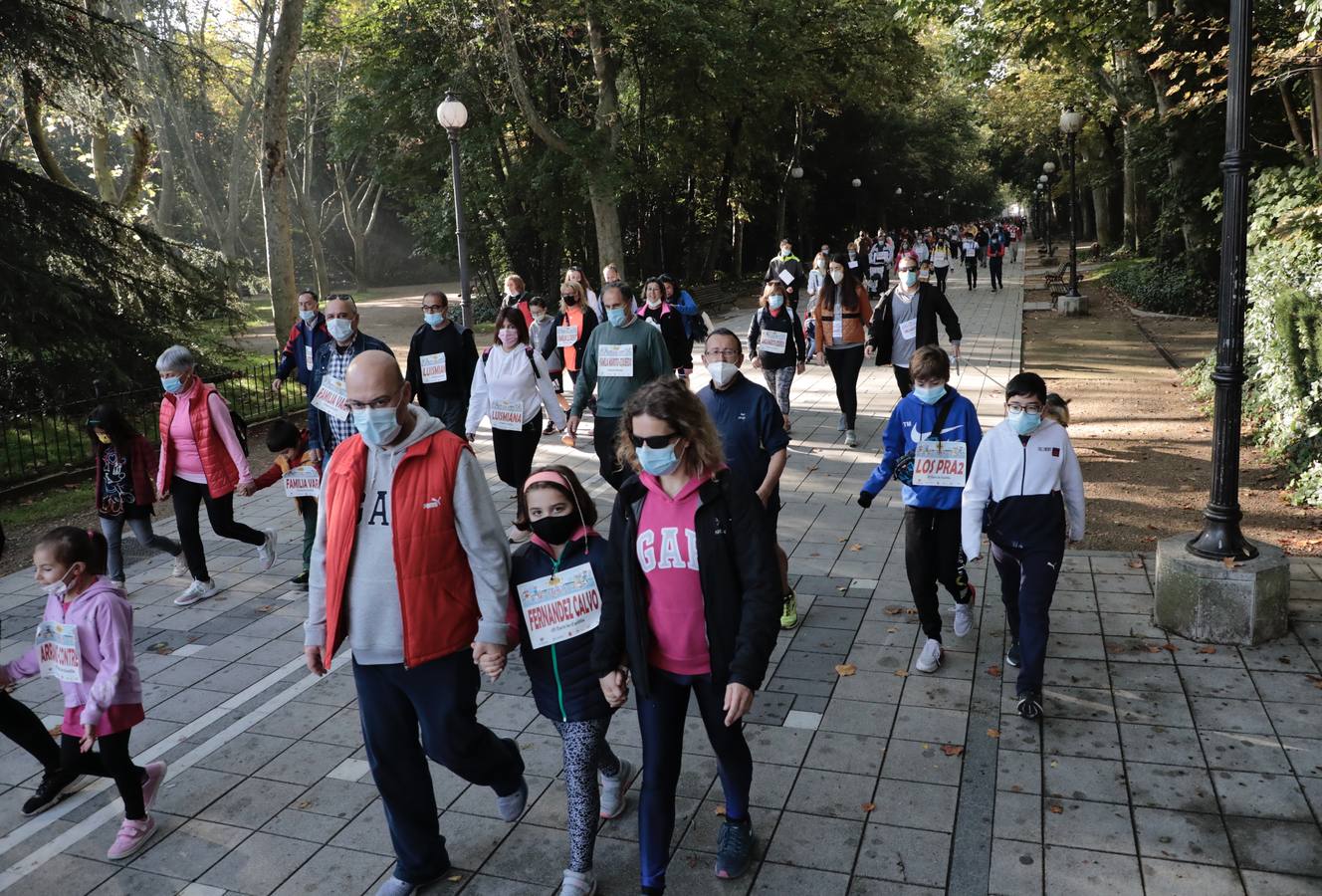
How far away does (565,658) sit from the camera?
13.0ft

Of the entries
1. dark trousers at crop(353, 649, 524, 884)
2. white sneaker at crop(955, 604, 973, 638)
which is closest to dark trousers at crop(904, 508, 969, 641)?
white sneaker at crop(955, 604, 973, 638)

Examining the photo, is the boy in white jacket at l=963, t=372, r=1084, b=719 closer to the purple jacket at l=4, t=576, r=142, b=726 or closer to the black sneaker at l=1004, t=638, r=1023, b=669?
the black sneaker at l=1004, t=638, r=1023, b=669

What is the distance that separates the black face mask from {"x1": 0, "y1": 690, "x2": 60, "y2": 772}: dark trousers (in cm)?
273

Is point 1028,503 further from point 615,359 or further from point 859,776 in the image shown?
point 615,359

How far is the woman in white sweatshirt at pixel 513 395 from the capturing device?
837 centimetres

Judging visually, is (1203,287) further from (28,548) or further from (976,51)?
(28,548)

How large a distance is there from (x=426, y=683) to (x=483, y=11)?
2394 centimetres

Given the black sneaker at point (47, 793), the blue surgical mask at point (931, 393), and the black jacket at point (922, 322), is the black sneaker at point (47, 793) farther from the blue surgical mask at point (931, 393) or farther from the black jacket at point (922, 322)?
the black jacket at point (922, 322)

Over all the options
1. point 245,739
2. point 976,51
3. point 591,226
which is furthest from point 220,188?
point 245,739

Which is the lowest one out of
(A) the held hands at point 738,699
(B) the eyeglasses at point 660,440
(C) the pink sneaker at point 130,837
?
(C) the pink sneaker at point 130,837

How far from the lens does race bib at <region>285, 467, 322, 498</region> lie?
7457mm

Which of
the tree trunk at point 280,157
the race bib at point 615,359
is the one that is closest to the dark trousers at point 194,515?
the race bib at point 615,359

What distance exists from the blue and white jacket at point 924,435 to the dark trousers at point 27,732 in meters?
4.16

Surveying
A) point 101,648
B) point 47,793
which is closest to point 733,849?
point 101,648
